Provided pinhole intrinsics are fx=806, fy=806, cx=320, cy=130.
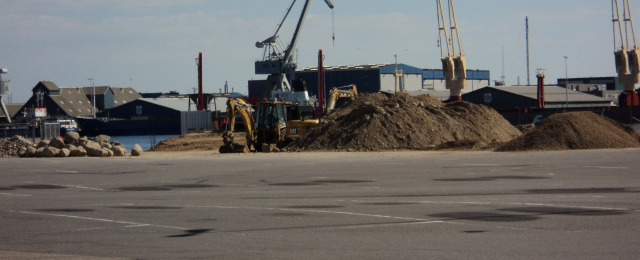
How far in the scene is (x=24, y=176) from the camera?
28.7m

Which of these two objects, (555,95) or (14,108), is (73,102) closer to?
(14,108)

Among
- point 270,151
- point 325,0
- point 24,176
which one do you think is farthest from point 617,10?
point 24,176

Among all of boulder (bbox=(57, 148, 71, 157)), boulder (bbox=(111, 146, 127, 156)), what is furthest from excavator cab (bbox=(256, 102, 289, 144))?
boulder (bbox=(57, 148, 71, 157))

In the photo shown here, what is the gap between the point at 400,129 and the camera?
43625mm

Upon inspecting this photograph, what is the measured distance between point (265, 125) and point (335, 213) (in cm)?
2848

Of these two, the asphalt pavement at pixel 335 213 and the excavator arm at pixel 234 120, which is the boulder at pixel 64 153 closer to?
the excavator arm at pixel 234 120

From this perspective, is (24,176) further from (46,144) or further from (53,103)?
(53,103)

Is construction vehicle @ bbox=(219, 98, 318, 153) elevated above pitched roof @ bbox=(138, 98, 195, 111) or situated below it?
below

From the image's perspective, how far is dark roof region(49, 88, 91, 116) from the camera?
145 m

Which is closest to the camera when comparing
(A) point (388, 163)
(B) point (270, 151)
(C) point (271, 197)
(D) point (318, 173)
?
(C) point (271, 197)

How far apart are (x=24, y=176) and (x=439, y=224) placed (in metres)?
19.5

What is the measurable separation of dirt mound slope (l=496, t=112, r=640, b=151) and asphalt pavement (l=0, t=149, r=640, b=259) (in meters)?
8.69

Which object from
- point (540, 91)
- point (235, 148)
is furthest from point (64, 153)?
point (540, 91)

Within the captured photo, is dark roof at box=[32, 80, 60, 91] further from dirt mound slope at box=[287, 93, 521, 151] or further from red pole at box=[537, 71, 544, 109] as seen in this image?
dirt mound slope at box=[287, 93, 521, 151]
